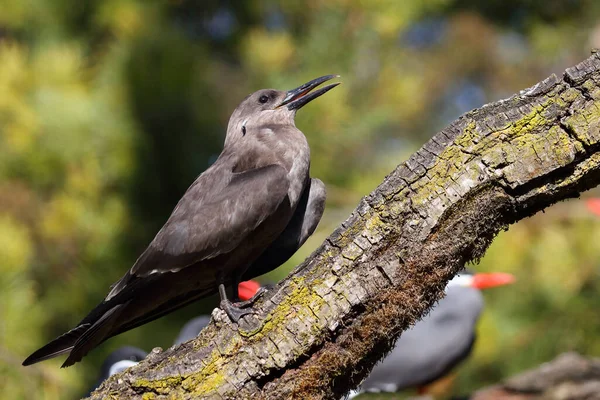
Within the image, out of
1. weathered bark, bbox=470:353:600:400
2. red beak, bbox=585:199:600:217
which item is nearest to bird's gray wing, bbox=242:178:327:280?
weathered bark, bbox=470:353:600:400

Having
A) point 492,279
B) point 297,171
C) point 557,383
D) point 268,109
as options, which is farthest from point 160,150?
point 557,383

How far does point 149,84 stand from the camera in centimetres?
514

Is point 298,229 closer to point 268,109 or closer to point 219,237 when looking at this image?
point 219,237

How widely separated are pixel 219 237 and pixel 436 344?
2.57 m

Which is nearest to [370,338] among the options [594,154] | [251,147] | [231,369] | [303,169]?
[231,369]

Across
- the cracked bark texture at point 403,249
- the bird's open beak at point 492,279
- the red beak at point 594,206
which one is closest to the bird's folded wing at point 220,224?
the cracked bark texture at point 403,249

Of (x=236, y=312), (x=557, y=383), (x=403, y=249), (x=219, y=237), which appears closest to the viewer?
(x=403, y=249)

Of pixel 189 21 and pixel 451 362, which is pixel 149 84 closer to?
pixel 189 21

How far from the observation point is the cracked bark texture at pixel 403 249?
7.57 ft

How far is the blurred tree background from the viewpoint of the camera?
5055 millimetres

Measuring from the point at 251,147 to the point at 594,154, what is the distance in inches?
63.8

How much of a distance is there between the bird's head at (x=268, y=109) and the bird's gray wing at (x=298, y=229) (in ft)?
2.23

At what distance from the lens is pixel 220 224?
10.2ft

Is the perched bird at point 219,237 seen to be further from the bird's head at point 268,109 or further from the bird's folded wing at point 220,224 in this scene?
the bird's head at point 268,109
